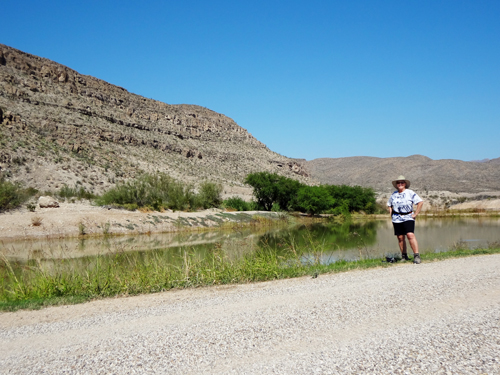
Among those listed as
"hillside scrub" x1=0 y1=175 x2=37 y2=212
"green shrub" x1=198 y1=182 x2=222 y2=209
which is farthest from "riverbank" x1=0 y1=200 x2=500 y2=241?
"green shrub" x1=198 y1=182 x2=222 y2=209

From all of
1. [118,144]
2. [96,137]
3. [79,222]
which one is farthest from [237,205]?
[118,144]

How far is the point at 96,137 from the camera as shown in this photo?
6556 cm

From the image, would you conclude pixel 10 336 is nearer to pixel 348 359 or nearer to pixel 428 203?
pixel 348 359

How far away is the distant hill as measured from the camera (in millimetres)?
93250

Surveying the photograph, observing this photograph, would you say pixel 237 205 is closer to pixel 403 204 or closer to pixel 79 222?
pixel 79 222

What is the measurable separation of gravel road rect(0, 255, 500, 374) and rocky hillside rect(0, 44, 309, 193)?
42.3 meters

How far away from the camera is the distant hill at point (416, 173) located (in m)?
93.2

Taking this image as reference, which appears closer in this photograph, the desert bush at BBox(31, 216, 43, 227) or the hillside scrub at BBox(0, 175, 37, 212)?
the desert bush at BBox(31, 216, 43, 227)

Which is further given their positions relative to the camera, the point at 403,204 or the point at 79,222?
the point at 79,222

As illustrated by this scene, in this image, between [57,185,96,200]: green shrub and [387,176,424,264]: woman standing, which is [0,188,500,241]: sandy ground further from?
[387,176,424,264]: woman standing

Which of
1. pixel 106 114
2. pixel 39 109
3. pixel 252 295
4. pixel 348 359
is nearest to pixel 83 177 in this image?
pixel 39 109

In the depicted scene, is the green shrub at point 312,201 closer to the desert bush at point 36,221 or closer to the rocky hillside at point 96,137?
the rocky hillside at point 96,137

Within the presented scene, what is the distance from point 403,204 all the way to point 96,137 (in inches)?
2480

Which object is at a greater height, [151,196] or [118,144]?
[118,144]
